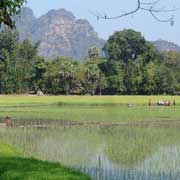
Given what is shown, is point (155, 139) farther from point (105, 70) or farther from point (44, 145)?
point (105, 70)

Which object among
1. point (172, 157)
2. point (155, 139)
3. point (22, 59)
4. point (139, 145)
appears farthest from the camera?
point (22, 59)

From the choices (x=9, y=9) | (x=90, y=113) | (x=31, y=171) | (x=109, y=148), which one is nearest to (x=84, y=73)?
(x=90, y=113)

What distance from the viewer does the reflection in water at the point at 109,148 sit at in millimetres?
15898

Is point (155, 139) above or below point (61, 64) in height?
below

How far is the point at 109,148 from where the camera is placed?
21.8 m

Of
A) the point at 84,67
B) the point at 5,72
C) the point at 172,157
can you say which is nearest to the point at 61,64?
the point at 84,67

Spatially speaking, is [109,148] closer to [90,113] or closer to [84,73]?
[90,113]

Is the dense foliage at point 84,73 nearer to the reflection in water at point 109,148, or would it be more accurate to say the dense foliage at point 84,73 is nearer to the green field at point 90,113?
the green field at point 90,113

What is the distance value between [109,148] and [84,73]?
75326mm

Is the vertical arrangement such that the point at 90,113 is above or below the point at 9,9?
below

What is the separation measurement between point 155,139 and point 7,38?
284 feet

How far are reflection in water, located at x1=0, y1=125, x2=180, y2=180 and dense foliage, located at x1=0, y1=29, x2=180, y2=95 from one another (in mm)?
63133

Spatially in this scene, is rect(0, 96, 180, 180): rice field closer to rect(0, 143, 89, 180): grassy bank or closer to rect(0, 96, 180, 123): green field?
rect(0, 143, 89, 180): grassy bank

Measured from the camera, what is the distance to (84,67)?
98.9 m
